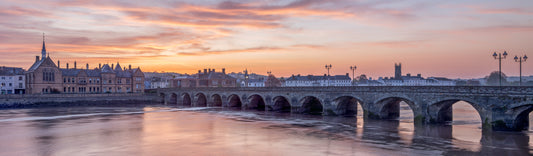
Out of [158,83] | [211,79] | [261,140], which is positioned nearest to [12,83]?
[211,79]

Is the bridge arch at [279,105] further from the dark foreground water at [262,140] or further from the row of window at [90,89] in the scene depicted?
the row of window at [90,89]

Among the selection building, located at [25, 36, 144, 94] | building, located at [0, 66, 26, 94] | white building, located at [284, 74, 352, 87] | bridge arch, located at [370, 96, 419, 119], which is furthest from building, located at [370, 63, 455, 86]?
building, located at [0, 66, 26, 94]

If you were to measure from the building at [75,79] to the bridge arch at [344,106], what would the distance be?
64.7 meters

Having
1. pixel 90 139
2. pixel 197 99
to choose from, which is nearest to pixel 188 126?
pixel 90 139

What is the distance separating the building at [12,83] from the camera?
81375mm

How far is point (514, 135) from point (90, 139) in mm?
32652

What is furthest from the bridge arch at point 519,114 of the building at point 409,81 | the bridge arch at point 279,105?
the building at point 409,81

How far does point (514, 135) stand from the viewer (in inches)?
1110

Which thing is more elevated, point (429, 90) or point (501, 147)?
point (429, 90)

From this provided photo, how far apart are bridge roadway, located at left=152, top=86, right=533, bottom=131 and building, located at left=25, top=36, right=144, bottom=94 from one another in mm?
37793

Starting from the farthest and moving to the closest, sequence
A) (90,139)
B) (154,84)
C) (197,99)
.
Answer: (154,84)
(197,99)
(90,139)

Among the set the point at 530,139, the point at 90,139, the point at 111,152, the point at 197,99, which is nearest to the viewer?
the point at 111,152

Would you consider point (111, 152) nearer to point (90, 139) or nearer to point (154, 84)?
point (90, 139)

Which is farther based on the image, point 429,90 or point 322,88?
point 322,88
